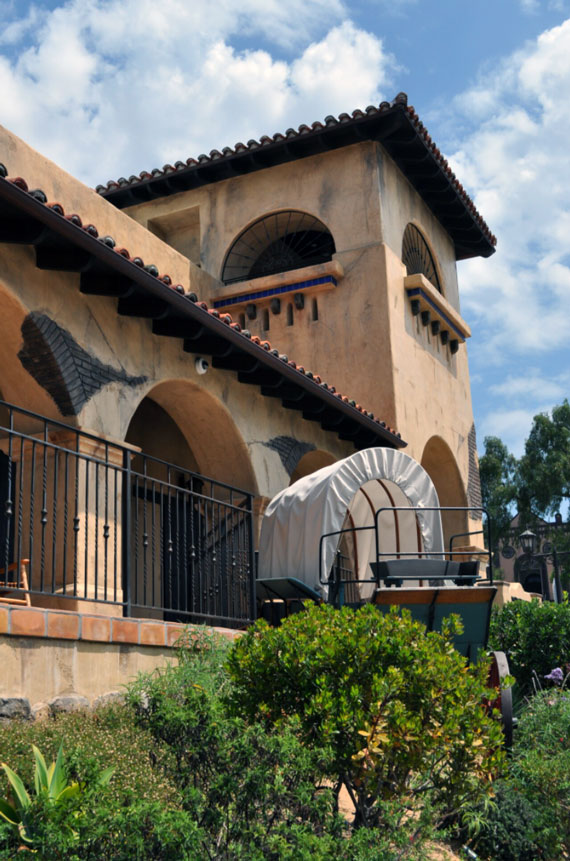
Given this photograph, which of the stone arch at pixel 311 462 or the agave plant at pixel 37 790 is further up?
the stone arch at pixel 311 462

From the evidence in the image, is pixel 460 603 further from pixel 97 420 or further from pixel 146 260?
pixel 146 260

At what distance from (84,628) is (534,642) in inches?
302

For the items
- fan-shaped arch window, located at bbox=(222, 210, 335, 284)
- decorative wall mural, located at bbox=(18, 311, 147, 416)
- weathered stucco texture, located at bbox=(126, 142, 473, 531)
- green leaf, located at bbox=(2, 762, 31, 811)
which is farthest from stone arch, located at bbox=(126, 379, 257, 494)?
green leaf, located at bbox=(2, 762, 31, 811)

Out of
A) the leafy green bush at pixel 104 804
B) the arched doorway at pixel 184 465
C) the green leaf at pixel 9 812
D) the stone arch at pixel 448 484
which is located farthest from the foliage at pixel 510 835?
the stone arch at pixel 448 484

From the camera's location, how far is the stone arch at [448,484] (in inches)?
723

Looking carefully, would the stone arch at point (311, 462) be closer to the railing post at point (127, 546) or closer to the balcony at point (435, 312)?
the balcony at point (435, 312)

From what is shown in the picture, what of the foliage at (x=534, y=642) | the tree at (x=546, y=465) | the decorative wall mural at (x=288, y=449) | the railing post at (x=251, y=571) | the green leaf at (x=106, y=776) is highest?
the tree at (x=546, y=465)

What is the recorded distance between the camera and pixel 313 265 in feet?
54.2

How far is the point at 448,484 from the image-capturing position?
61.3ft

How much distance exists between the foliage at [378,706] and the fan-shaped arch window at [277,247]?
40.6ft

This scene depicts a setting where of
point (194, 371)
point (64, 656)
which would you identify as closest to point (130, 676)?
point (64, 656)

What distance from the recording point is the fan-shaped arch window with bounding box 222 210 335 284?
674 inches

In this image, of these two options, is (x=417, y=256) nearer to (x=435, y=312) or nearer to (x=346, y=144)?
(x=435, y=312)

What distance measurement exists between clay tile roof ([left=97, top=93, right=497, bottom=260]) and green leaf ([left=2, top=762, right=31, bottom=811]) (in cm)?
1331
